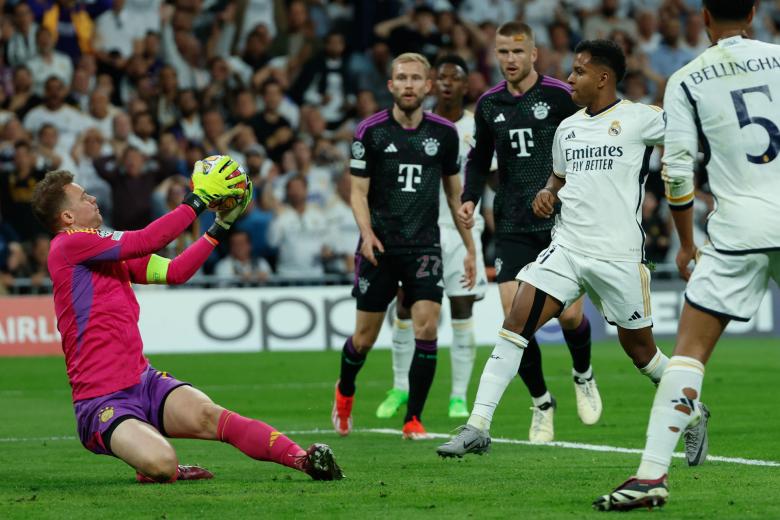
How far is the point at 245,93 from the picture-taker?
69.6ft

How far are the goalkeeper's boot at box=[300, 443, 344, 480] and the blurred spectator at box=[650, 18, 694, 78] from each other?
58.6ft

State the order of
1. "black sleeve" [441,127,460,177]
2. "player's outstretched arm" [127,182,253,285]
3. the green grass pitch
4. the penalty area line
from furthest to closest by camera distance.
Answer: "black sleeve" [441,127,460,177]
the penalty area line
"player's outstretched arm" [127,182,253,285]
the green grass pitch

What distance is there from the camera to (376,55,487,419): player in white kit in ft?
38.6

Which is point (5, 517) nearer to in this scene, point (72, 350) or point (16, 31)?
point (72, 350)

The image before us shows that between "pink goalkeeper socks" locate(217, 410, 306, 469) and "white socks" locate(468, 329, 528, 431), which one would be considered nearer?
"pink goalkeeper socks" locate(217, 410, 306, 469)

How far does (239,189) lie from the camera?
7.51 meters

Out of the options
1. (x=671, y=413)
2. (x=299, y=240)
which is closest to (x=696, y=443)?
(x=671, y=413)

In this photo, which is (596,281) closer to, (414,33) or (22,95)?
(22,95)

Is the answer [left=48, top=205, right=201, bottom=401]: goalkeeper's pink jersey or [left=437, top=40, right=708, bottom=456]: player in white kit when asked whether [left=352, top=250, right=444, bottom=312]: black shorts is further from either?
[left=48, top=205, right=201, bottom=401]: goalkeeper's pink jersey

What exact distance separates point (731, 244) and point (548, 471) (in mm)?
2149

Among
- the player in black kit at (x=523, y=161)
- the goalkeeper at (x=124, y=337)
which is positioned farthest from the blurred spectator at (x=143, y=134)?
the goalkeeper at (x=124, y=337)

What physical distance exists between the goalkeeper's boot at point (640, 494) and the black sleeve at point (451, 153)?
15.7 feet

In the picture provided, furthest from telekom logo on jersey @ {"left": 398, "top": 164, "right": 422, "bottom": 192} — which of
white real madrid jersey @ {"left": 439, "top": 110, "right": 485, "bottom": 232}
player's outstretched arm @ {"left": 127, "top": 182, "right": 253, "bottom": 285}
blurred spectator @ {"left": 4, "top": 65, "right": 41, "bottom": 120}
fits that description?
blurred spectator @ {"left": 4, "top": 65, "right": 41, "bottom": 120}

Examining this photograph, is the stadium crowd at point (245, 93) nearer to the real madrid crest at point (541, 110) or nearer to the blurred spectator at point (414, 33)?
the blurred spectator at point (414, 33)
